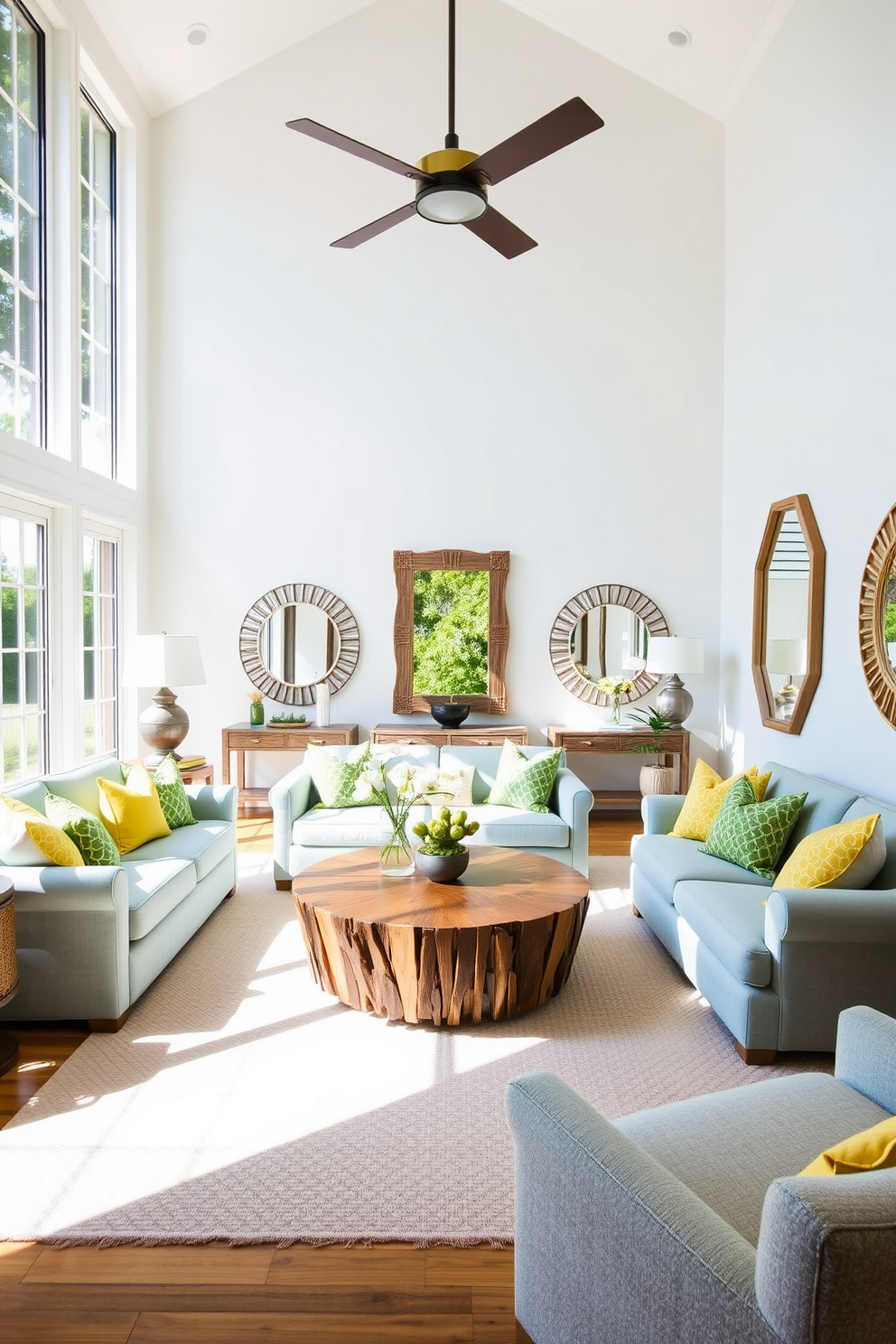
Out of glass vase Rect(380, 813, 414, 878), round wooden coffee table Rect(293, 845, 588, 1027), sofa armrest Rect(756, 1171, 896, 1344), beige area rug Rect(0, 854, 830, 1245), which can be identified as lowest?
beige area rug Rect(0, 854, 830, 1245)

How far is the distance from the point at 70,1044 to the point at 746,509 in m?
5.38

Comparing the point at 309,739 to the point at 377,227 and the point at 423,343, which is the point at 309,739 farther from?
the point at 377,227

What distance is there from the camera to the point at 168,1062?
306 centimetres

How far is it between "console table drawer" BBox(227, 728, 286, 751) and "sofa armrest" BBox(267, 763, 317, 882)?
1479 millimetres

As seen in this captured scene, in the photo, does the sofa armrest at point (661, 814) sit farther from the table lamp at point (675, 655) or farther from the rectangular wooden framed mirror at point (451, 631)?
the rectangular wooden framed mirror at point (451, 631)

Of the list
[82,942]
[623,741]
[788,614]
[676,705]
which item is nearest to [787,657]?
[788,614]

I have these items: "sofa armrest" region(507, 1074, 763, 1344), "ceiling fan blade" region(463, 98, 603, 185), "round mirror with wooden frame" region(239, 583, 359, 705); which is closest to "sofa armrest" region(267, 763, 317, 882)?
"round mirror with wooden frame" region(239, 583, 359, 705)

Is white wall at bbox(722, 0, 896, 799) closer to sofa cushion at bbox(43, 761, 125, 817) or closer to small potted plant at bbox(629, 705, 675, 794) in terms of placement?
small potted plant at bbox(629, 705, 675, 794)

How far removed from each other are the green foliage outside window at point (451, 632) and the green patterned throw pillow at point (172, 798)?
104 inches

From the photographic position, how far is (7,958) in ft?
9.86

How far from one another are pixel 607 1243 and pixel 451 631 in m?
5.76

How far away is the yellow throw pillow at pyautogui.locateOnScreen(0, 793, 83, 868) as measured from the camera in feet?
10.8

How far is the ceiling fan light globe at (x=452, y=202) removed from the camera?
11.0 ft

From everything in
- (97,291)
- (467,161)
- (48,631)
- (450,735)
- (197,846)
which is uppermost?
(97,291)
